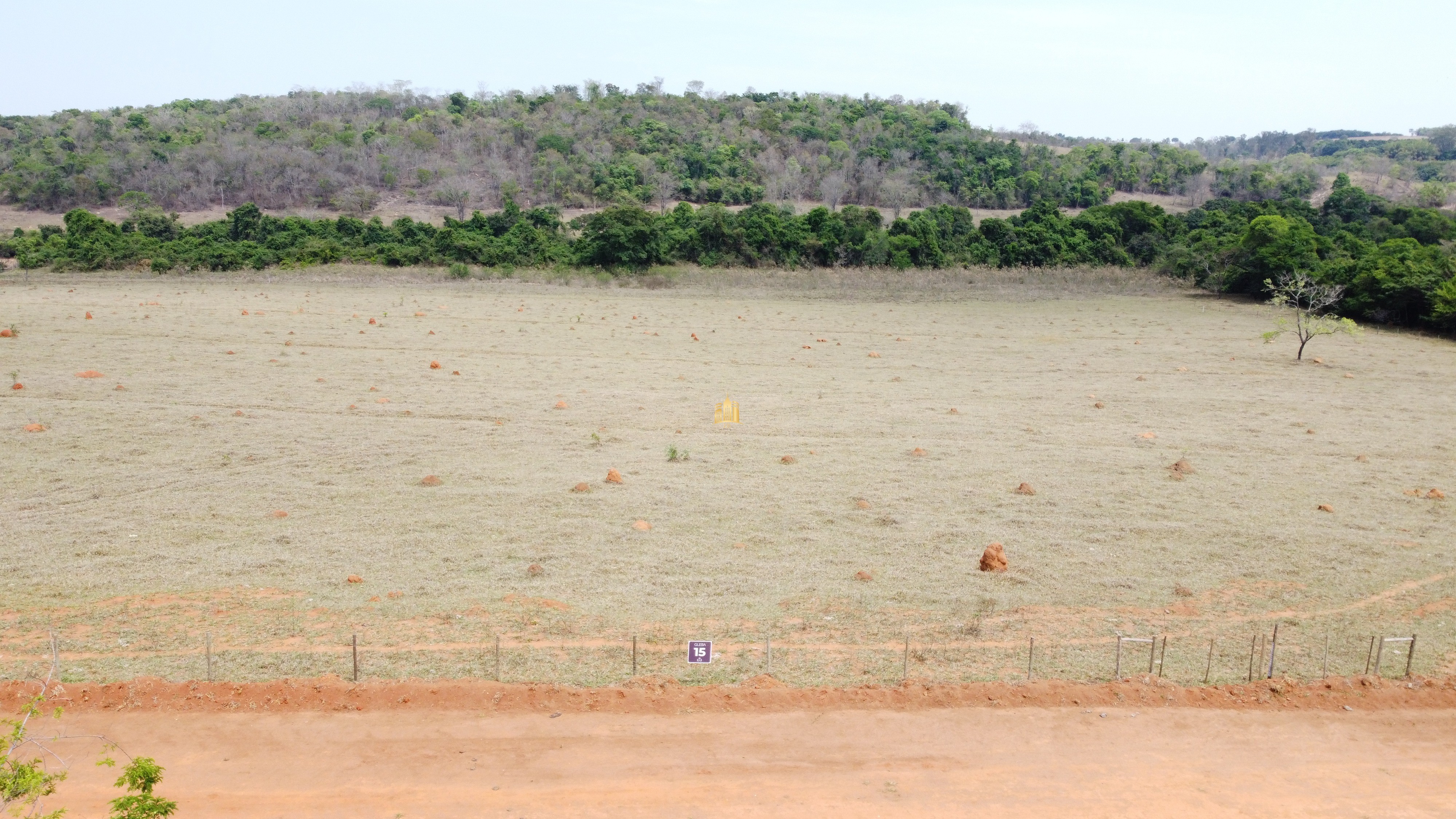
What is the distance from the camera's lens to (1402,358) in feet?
88.3

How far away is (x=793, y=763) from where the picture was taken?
7.12m

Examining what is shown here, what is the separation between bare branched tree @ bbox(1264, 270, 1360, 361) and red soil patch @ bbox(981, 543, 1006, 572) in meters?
18.2

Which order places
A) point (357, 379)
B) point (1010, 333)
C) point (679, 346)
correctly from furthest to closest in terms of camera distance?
point (1010, 333), point (679, 346), point (357, 379)

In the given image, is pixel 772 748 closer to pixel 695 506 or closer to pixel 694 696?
pixel 694 696

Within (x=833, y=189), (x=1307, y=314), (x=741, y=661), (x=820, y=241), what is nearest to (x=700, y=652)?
(x=741, y=661)

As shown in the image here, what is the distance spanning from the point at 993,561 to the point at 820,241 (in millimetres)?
36206

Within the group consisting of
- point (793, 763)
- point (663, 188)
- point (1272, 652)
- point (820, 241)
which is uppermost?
point (663, 188)

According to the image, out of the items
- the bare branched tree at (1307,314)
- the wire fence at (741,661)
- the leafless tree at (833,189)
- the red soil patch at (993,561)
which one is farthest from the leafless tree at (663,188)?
the wire fence at (741,661)

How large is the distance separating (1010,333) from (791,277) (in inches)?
538

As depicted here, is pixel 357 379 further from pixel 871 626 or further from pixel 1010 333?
pixel 1010 333

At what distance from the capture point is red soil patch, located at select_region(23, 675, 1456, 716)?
7664 millimetres

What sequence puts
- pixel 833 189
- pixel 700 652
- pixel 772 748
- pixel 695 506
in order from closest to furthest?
pixel 772 748, pixel 700 652, pixel 695 506, pixel 833 189

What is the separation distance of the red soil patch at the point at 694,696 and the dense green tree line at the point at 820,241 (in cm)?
3052

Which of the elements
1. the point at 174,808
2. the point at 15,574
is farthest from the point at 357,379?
the point at 174,808
